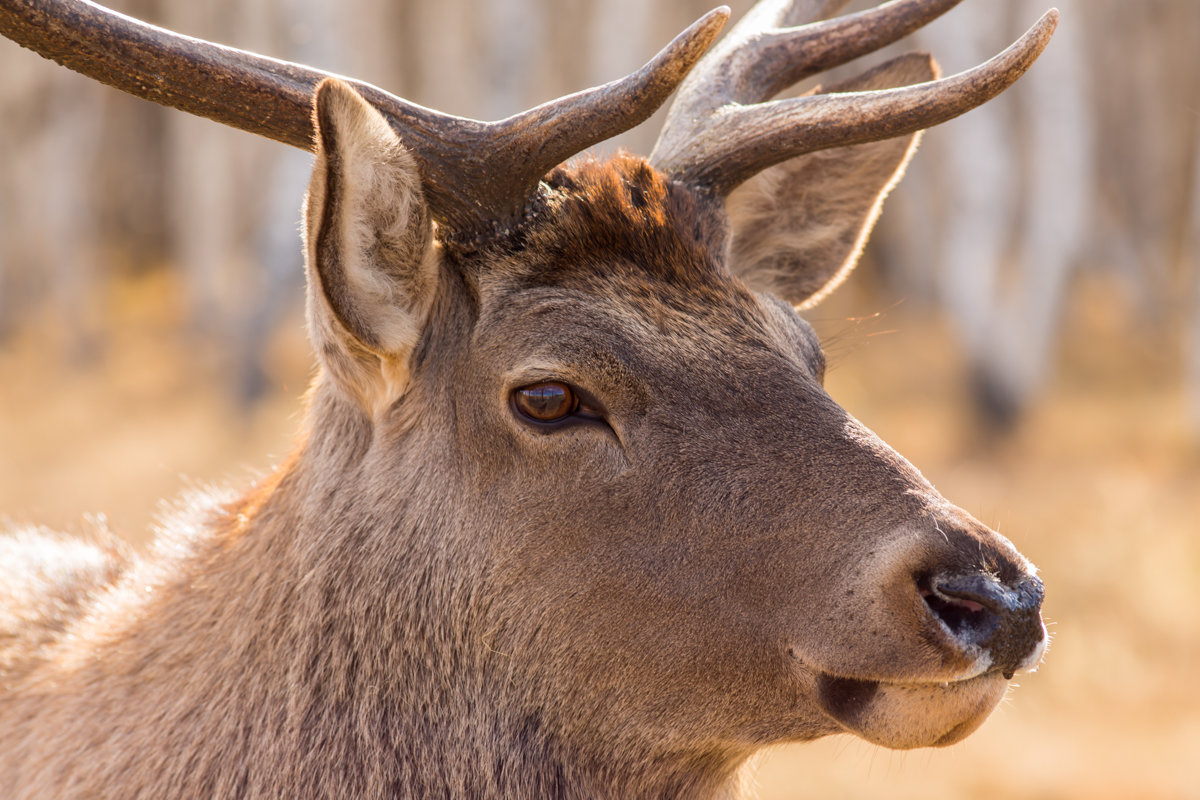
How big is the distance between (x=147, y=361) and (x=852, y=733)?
52.1 feet

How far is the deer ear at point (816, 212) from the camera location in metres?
3.63

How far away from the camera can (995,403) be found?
41.3 ft

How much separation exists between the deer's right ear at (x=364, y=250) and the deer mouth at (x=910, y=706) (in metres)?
1.17

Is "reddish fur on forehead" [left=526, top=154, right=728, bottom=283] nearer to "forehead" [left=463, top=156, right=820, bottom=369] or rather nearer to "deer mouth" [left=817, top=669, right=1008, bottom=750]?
"forehead" [left=463, top=156, right=820, bottom=369]

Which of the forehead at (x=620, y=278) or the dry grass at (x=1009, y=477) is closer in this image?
the forehead at (x=620, y=278)

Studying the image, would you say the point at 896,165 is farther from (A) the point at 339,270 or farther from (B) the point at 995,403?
(B) the point at 995,403

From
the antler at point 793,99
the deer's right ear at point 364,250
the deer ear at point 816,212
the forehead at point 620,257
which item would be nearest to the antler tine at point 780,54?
the antler at point 793,99

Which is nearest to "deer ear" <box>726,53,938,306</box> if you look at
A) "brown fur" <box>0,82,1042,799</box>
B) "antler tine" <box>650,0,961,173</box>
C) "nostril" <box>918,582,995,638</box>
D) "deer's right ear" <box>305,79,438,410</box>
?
"antler tine" <box>650,0,961,173</box>

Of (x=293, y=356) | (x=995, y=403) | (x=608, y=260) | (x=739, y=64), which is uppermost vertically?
(x=293, y=356)

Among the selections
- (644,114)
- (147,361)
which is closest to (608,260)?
(644,114)

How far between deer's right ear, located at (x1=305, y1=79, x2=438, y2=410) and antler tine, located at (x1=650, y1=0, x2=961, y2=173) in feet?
3.00

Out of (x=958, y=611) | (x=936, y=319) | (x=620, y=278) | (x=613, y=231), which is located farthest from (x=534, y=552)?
(x=936, y=319)

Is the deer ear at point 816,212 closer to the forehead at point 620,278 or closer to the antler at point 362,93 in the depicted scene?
the forehead at point 620,278

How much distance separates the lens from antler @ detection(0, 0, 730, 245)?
8.34 feet
